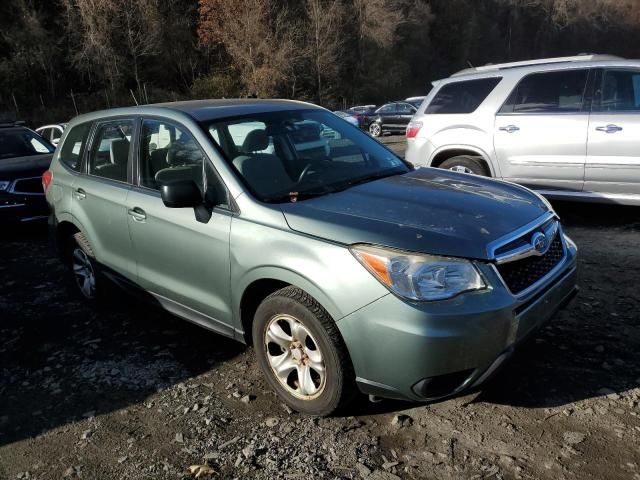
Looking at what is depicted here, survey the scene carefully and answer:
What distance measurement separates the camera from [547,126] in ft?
20.1

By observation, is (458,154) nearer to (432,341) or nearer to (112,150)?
(112,150)

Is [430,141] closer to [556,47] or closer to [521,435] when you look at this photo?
[521,435]

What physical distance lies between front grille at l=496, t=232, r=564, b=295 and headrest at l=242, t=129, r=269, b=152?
1793mm

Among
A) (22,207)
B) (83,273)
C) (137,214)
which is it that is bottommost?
(83,273)

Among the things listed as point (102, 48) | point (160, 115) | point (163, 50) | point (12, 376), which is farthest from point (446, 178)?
point (163, 50)

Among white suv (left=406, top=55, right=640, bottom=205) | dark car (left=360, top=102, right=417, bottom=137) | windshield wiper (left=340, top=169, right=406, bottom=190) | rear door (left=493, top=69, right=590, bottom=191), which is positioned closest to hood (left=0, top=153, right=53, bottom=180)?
white suv (left=406, top=55, right=640, bottom=205)

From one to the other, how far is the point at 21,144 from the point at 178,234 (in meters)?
6.76

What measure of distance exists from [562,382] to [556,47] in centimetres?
8236

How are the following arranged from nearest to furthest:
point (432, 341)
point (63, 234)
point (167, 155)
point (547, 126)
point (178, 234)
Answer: point (432, 341) < point (178, 234) < point (167, 155) < point (63, 234) < point (547, 126)

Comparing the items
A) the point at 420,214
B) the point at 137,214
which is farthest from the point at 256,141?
the point at 420,214

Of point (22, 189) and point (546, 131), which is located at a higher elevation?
point (546, 131)

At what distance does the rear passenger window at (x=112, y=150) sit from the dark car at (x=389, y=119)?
18.9m

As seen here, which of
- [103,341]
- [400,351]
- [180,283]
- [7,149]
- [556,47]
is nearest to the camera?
[400,351]

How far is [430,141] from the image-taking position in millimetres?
7109
